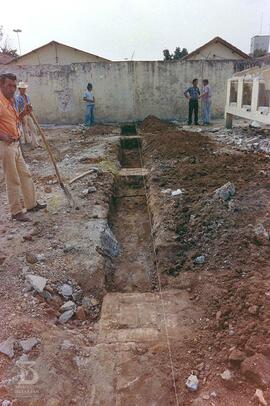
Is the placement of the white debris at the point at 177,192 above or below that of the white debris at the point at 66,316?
above

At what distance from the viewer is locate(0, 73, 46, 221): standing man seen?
177 inches

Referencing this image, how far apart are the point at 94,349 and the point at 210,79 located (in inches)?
514

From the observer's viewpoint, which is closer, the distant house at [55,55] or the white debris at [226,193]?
the white debris at [226,193]

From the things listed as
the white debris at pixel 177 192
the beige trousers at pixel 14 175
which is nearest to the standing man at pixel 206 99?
the white debris at pixel 177 192

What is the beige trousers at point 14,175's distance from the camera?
4.63 metres

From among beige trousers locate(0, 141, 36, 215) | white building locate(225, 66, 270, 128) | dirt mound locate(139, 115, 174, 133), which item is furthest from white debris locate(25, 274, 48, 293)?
dirt mound locate(139, 115, 174, 133)

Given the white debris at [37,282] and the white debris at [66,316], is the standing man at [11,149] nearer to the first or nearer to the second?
the white debris at [37,282]

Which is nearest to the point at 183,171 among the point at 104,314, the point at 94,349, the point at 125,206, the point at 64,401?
the point at 125,206

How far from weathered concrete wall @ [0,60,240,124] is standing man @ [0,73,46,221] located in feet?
32.2

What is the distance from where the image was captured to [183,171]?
6.79 m

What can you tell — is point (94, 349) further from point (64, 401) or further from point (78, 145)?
point (78, 145)

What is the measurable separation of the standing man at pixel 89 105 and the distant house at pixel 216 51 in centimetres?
1066

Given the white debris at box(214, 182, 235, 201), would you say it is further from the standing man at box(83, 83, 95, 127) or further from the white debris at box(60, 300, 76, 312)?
the standing man at box(83, 83, 95, 127)

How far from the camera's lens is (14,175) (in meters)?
4.74
